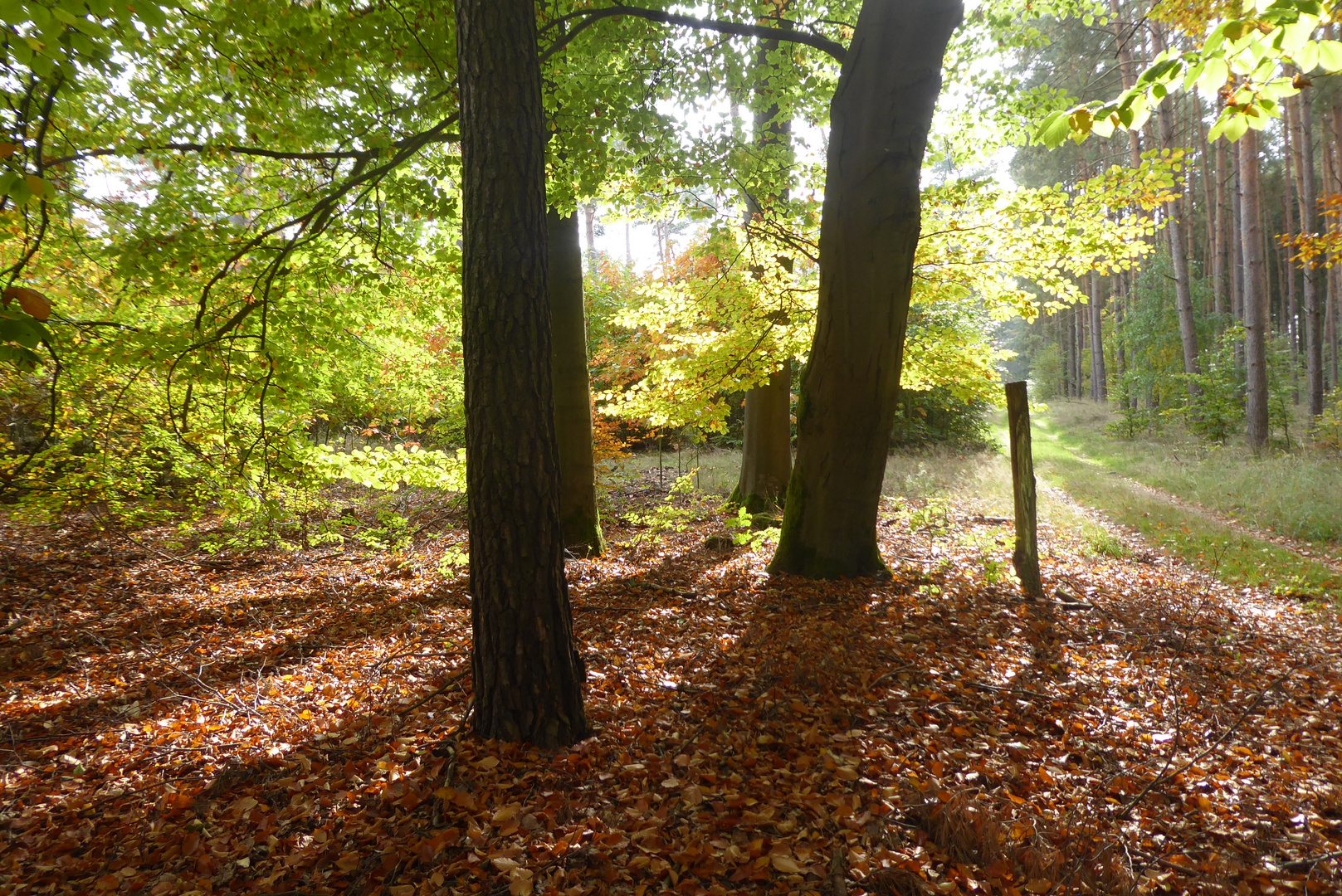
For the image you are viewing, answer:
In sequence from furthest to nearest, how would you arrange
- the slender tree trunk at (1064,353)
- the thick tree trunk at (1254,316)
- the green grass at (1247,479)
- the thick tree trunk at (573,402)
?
the slender tree trunk at (1064,353) → the thick tree trunk at (1254,316) → the green grass at (1247,479) → the thick tree trunk at (573,402)

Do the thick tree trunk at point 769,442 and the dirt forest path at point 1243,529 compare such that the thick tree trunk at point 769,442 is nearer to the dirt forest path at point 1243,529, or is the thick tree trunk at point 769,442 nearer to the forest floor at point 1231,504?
the forest floor at point 1231,504

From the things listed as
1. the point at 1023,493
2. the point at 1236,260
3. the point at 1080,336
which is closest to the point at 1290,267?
the point at 1236,260

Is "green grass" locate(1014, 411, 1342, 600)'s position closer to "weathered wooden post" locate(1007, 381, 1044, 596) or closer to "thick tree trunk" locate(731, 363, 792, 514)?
"weathered wooden post" locate(1007, 381, 1044, 596)

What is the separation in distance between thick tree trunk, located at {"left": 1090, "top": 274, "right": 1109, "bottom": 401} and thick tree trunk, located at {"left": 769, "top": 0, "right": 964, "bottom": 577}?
27856 millimetres

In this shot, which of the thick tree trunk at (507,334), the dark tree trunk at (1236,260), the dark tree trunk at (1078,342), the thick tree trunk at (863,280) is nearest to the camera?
the thick tree trunk at (507,334)

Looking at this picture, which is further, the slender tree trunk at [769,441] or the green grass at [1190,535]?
the slender tree trunk at [769,441]

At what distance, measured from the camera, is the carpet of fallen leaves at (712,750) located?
244 cm

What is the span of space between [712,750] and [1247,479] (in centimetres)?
1385

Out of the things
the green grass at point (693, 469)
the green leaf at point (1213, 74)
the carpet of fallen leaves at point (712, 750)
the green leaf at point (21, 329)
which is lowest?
the carpet of fallen leaves at point (712, 750)

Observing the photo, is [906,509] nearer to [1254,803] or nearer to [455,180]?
[1254,803]

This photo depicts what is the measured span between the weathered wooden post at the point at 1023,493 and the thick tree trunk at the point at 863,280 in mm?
1472

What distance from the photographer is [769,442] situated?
964cm

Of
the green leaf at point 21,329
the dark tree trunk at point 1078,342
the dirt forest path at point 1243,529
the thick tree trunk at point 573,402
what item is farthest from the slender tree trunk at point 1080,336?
the green leaf at point 21,329

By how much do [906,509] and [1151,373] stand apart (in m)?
17.4
